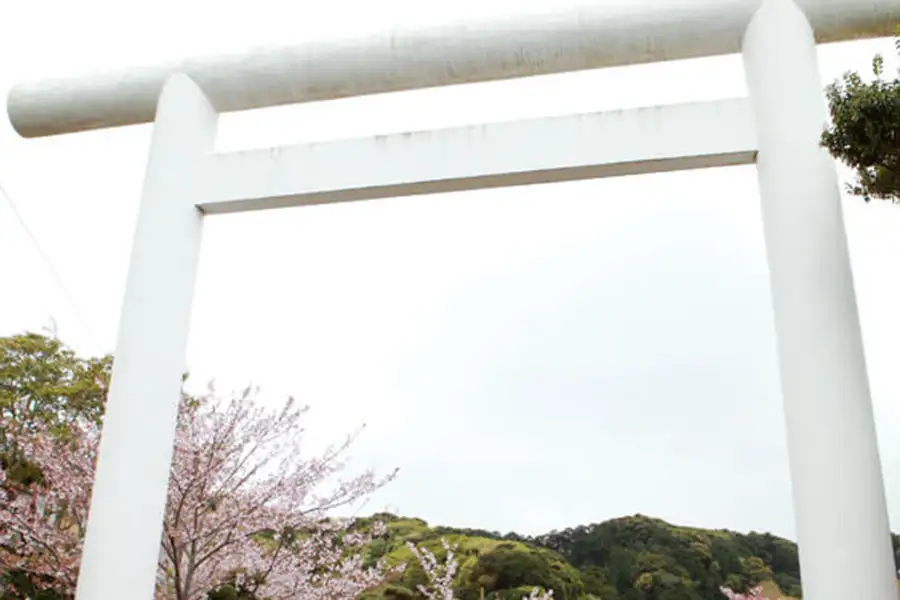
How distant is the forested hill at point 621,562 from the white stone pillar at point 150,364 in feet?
21.2

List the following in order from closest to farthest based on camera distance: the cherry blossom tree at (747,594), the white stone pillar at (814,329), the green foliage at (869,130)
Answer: the green foliage at (869,130) < the white stone pillar at (814,329) < the cherry blossom tree at (747,594)

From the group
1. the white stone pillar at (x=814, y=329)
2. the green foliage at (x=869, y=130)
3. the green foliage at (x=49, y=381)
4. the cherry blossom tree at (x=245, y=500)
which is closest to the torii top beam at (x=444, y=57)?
the white stone pillar at (x=814, y=329)

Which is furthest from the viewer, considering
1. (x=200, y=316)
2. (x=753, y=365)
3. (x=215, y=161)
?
(x=200, y=316)

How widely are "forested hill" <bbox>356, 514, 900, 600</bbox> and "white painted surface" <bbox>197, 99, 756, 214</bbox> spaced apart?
6.74 metres

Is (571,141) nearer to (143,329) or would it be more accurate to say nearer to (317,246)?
(143,329)

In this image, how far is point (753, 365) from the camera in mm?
9109

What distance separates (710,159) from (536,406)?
6.71 meters

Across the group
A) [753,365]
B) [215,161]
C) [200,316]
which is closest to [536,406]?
[753,365]

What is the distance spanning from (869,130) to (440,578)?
7.76m

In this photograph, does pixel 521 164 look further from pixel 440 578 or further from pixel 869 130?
pixel 440 578

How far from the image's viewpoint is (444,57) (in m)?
3.34

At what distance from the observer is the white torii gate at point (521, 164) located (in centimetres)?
256

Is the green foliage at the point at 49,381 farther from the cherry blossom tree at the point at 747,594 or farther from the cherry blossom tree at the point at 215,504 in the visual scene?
the cherry blossom tree at the point at 747,594

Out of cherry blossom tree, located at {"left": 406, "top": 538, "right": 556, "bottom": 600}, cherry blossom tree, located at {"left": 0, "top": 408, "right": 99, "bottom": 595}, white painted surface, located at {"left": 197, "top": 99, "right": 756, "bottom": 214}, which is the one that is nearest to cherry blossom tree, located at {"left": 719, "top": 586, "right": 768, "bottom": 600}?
cherry blossom tree, located at {"left": 406, "top": 538, "right": 556, "bottom": 600}
